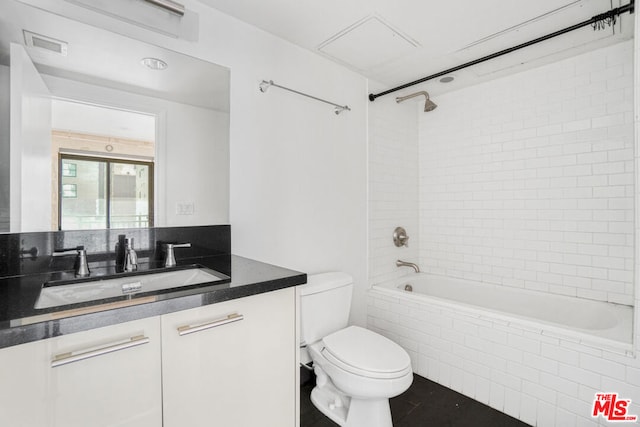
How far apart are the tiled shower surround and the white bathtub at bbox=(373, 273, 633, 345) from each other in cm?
6

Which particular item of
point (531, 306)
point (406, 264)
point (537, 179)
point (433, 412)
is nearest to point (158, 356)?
point (433, 412)

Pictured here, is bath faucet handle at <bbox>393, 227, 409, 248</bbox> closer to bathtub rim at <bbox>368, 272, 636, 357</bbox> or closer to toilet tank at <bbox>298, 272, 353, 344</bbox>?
bathtub rim at <bbox>368, 272, 636, 357</bbox>

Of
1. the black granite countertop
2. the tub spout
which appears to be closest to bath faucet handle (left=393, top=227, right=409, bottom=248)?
the tub spout

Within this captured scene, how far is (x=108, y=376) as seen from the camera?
841mm

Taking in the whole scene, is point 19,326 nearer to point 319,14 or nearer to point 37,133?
point 37,133

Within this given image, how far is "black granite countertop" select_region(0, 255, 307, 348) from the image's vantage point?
0.73 metres

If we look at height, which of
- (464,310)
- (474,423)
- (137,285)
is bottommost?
(474,423)

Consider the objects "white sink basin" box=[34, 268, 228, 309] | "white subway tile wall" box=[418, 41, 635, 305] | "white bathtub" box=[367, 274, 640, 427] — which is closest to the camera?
"white sink basin" box=[34, 268, 228, 309]

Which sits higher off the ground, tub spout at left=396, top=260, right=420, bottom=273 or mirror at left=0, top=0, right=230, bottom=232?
mirror at left=0, top=0, right=230, bottom=232

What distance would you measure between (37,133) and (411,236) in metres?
2.78

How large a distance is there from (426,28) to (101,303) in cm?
214

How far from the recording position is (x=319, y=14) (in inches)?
69.9

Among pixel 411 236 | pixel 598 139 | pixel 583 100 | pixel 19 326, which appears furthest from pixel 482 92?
pixel 19 326

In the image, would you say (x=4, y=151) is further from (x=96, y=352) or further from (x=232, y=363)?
(x=232, y=363)
